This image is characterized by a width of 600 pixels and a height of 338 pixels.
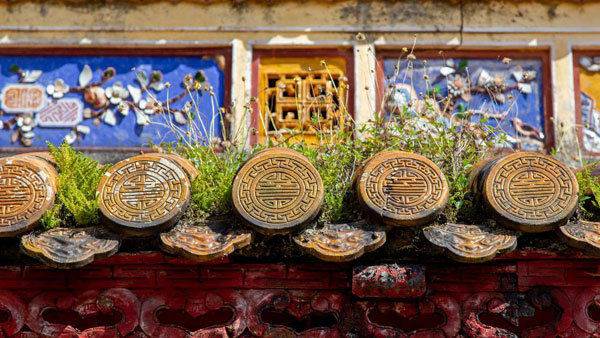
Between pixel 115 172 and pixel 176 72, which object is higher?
pixel 176 72

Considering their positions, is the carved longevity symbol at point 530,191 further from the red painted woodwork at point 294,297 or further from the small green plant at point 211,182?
the small green plant at point 211,182

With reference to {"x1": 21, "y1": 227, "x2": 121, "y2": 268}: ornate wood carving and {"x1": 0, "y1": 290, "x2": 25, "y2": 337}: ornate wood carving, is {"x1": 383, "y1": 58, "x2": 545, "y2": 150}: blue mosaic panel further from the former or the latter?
{"x1": 0, "y1": 290, "x2": 25, "y2": 337}: ornate wood carving

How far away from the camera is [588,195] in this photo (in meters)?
5.31

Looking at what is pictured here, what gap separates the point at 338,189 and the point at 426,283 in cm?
62

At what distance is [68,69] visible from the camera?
813 centimetres

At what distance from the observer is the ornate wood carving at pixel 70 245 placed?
4.98 meters

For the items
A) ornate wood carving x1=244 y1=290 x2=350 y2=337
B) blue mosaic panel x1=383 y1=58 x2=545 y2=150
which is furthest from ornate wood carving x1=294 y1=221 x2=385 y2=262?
blue mosaic panel x1=383 y1=58 x2=545 y2=150

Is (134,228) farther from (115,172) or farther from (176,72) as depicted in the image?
(176,72)

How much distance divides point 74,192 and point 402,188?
1543 mm

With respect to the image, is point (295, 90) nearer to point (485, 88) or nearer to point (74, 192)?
point (485, 88)

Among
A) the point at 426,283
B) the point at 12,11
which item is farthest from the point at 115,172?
the point at 12,11

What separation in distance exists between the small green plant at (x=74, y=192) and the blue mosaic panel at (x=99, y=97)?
2258 millimetres

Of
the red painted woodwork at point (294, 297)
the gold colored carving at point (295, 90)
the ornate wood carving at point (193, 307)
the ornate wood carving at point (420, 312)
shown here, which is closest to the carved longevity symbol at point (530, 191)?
the red painted woodwork at point (294, 297)

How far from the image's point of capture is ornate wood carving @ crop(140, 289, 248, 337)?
211 inches
